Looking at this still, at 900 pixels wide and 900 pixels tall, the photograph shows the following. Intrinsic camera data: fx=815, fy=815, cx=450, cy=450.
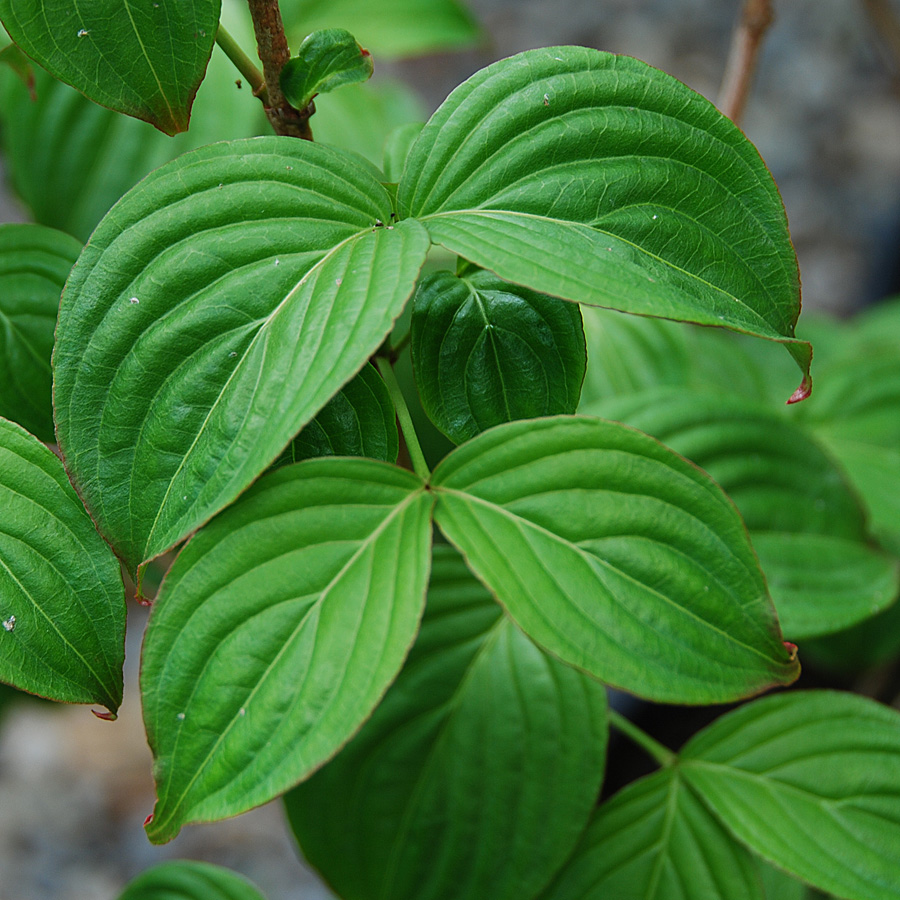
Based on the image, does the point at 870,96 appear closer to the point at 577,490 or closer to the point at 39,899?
the point at 577,490

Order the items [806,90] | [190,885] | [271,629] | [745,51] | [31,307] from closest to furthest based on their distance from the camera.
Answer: [271,629] → [31,307] → [190,885] → [745,51] → [806,90]

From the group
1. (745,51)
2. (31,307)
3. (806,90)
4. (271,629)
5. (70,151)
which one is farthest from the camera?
(806,90)

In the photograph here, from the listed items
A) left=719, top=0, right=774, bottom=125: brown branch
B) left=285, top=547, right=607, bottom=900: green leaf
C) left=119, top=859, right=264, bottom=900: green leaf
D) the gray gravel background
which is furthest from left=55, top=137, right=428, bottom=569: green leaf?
the gray gravel background

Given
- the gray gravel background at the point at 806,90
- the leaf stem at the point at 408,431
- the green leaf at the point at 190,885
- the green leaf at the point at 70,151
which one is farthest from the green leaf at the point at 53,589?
the gray gravel background at the point at 806,90

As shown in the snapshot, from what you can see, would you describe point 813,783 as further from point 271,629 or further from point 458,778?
point 271,629

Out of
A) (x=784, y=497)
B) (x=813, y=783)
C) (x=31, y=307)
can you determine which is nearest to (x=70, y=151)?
(x=31, y=307)

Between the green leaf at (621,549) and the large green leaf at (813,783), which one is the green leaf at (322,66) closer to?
the green leaf at (621,549)
